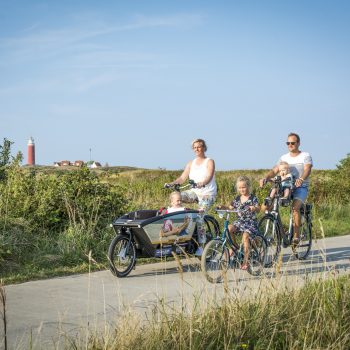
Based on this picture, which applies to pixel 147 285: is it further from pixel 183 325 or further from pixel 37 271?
pixel 183 325

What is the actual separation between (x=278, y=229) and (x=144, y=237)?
7.74 feet

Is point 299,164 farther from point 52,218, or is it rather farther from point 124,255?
point 52,218

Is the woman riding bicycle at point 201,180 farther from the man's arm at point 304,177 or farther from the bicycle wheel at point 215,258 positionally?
the man's arm at point 304,177

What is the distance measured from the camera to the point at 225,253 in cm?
834

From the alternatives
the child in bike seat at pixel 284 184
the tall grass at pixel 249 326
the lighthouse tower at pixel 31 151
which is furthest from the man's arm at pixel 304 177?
the lighthouse tower at pixel 31 151

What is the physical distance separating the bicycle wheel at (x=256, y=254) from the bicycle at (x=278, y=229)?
325 mm

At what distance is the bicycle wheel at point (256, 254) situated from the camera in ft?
28.0

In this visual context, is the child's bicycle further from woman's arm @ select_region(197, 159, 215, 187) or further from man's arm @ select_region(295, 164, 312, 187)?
man's arm @ select_region(295, 164, 312, 187)

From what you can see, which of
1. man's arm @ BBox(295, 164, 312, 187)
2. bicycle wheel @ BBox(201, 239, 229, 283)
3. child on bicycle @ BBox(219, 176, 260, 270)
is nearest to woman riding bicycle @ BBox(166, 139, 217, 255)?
child on bicycle @ BBox(219, 176, 260, 270)

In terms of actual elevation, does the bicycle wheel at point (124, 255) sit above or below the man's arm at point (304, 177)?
below

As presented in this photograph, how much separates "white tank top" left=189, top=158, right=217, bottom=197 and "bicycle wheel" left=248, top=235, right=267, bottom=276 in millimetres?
1365

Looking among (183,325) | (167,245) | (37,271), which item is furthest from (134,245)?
(183,325)

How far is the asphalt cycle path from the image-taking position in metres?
5.39

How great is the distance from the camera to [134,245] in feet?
29.4
